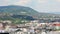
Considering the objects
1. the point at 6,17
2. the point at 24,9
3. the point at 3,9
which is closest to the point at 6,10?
the point at 3,9

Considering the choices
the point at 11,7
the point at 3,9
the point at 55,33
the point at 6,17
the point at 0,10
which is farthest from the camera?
the point at 11,7

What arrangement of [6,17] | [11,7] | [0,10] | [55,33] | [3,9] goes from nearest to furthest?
[55,33] < [6,17] < [0,10] < [3,9] < [11,7]

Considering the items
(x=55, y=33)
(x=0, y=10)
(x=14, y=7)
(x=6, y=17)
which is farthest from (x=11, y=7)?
(x=55, y=33)

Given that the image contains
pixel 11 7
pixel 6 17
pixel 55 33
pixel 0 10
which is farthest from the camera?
pixel 11 7

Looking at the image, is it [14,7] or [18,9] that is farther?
[14,7]

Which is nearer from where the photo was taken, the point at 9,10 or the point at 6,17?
the point at 6,17

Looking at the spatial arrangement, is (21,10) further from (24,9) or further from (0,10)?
(0,10)

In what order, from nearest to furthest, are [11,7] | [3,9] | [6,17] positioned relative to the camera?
[6,17]
[3,9]
[11,7]

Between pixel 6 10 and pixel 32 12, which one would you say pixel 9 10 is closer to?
pixel 6 10
